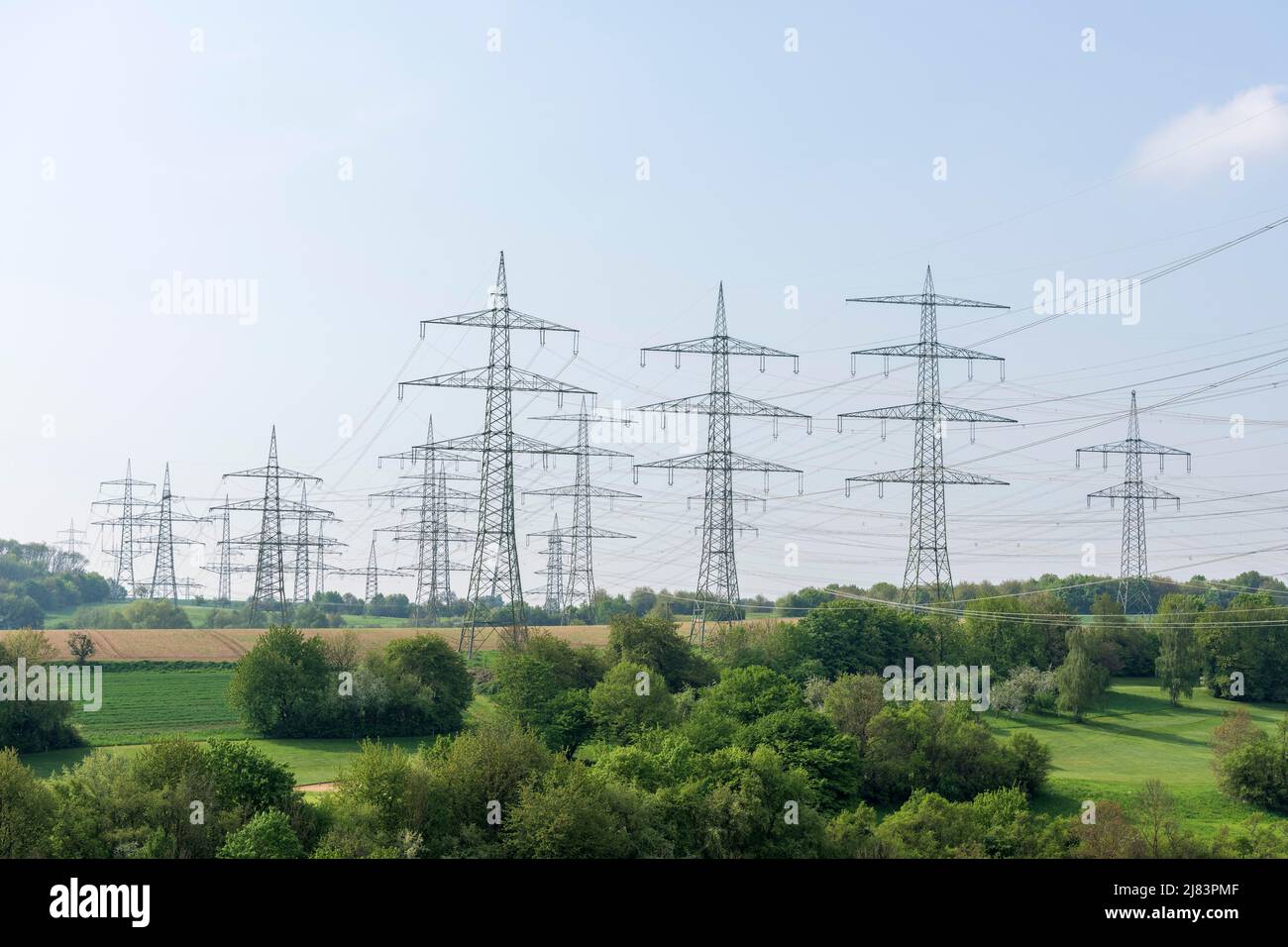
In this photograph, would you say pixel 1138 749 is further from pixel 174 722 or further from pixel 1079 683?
pixel 174 722

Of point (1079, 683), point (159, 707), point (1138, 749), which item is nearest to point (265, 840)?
point (159, 707)

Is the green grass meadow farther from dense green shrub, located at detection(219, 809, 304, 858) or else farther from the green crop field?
dense green shrub, located at detection(219, 809, 304, 858)

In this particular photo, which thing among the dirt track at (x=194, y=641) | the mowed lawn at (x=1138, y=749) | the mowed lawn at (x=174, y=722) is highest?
the dirt track at (x=194, y=641)

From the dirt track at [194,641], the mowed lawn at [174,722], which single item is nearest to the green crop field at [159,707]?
the mowed lawn at [174,722]

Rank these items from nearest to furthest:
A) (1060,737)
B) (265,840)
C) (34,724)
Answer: (265,840)
(34,724)
(1060,737)

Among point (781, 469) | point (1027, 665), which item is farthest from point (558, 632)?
point (1027, 665)

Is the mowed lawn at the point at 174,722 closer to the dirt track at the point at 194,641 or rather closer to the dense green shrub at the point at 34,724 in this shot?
the dense green shrub at the point at 34,724

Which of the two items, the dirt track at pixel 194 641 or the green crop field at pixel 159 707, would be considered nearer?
the green crop field at pixel 159 707
